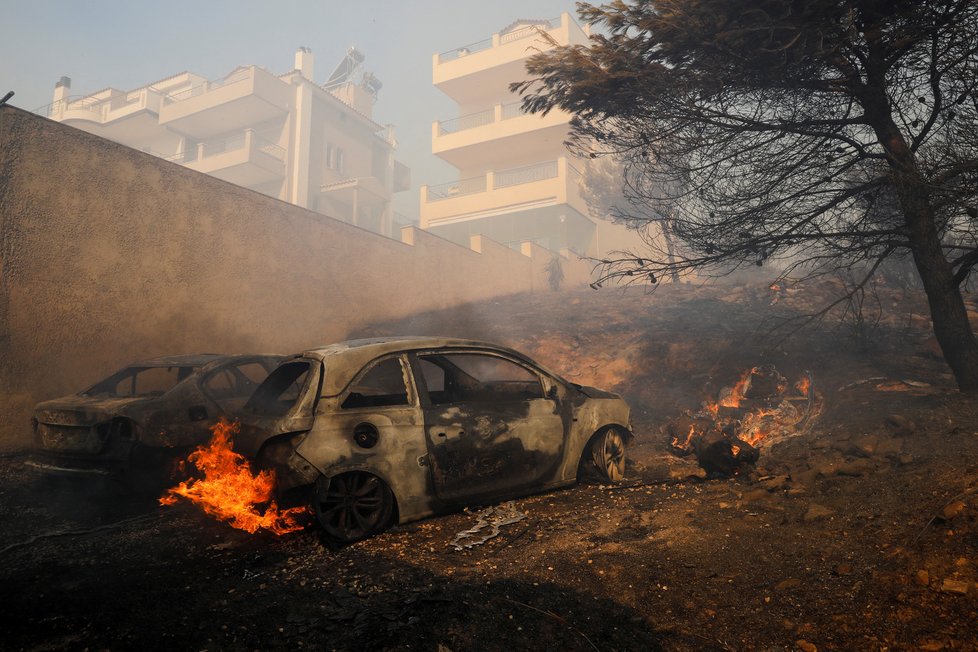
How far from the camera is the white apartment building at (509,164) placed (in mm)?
29781

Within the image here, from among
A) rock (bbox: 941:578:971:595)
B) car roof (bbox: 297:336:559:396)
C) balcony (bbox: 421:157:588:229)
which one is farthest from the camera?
balcony (bbox: 421:157:588:229)

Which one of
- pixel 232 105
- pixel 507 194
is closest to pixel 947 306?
pixel 507 194

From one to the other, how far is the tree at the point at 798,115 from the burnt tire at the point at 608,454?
9.94 ft

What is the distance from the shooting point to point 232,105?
1187 inches

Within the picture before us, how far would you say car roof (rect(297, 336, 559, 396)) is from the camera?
4477mm

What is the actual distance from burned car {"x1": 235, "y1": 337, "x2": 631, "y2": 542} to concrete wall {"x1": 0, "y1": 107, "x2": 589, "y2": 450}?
240 inches

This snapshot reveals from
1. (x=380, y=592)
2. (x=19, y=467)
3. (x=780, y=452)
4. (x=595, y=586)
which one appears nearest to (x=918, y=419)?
(x=780, y=452)

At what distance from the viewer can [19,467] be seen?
25.1 feet

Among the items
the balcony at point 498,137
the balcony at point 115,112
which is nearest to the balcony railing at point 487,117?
the balcony at point 498,137

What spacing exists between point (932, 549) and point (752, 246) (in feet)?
17.1

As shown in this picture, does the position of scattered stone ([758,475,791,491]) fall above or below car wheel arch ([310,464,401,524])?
below

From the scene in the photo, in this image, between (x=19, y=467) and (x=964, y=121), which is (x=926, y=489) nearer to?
(x=964, y=121)

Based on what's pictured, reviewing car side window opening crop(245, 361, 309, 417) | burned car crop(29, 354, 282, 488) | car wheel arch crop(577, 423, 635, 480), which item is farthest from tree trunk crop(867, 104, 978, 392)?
burned car crop(29, 354, 282, 488)

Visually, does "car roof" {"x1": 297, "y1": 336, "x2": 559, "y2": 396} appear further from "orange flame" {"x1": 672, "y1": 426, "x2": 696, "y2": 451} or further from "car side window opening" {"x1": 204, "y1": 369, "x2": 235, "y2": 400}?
"orange flame" {"x1": 672, "y1": 426, "x2": 696, "y2": 451}
